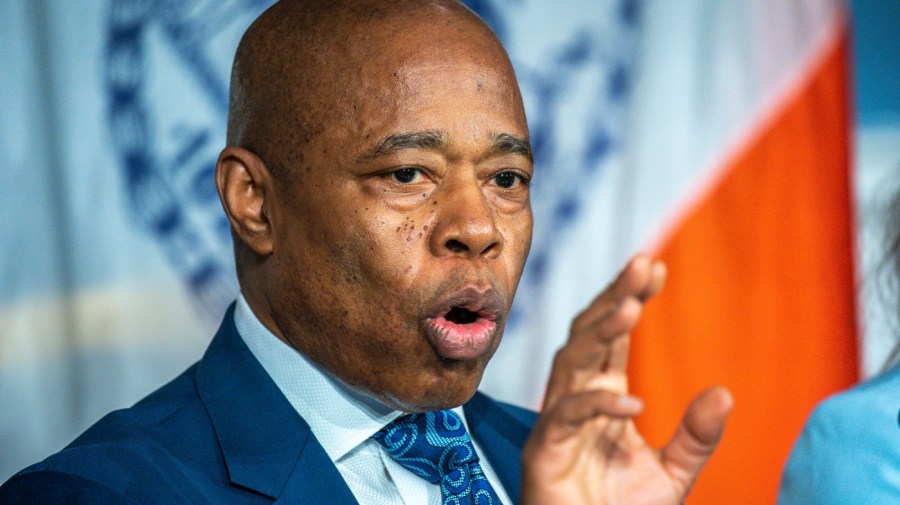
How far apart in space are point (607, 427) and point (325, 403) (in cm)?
46

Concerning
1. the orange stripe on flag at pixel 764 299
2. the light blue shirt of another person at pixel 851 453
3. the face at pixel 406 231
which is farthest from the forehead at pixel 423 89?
the orange stripe on flag at pixel 764 299

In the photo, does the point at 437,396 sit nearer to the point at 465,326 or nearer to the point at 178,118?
the point at 465,326

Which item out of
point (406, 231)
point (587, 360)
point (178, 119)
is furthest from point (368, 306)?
point (178, 119)

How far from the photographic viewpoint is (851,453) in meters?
1.88

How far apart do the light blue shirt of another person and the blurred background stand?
1.73 ft

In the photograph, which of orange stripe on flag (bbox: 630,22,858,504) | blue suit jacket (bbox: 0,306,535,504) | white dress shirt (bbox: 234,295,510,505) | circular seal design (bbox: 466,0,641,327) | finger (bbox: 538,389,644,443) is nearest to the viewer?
finger (bbox: 538,389,644,443)

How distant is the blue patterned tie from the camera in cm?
172

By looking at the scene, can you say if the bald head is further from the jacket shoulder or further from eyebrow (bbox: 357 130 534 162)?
the jacket shoulder

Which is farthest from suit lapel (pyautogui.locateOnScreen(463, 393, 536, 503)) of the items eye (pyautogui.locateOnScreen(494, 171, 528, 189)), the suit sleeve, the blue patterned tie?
the suit sleeve

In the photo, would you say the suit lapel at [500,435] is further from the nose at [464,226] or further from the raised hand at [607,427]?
the nose at [464,226]

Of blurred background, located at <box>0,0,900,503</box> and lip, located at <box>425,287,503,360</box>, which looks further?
blurred background, located at <box>0,0,900,503</box>

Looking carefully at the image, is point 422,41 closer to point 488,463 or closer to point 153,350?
point 488,463

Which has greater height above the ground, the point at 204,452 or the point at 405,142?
the point at 405,142

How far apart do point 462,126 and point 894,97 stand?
2.66 meters
